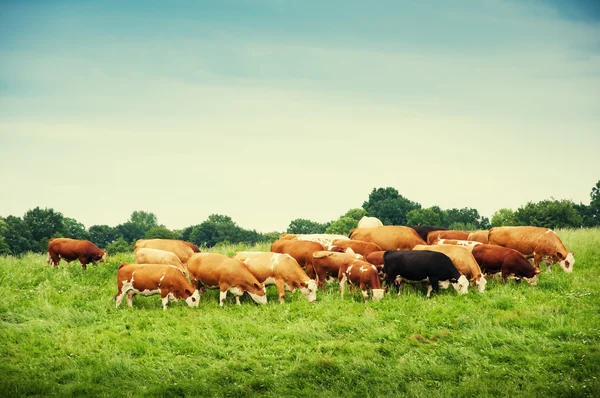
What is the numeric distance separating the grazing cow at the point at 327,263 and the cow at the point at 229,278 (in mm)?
2778

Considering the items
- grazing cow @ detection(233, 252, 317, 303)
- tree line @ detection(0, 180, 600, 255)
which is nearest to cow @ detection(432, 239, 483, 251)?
grazing cow @ detection(233, 252, 317, 303)

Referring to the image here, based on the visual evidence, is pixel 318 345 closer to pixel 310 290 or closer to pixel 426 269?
A: pixel 310 290

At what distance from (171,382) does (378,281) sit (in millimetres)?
8511

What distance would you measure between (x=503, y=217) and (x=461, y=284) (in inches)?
2976

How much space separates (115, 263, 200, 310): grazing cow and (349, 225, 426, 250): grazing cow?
1018cm

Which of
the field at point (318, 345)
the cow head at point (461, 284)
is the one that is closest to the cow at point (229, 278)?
the field at point (318, 345)

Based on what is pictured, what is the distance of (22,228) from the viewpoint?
Answer: 82938 mm

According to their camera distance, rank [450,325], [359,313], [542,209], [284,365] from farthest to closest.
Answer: [542,209] → [359,313] → [450,325] → [284,365]

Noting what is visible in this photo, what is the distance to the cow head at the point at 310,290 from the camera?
21828mm

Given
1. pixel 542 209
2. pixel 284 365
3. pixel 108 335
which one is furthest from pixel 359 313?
pixel 542 209

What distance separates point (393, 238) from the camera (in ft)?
93.5

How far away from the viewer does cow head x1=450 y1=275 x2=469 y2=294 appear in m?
21.4

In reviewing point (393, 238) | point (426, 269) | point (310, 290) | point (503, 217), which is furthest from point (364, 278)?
point (503, 217)

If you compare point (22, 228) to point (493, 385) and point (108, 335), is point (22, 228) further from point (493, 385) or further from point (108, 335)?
point (493, 385)
